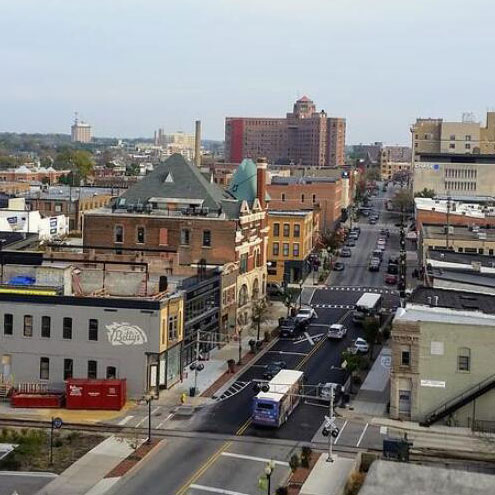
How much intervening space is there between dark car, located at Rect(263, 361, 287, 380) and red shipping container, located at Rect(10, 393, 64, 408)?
14749 millimetres

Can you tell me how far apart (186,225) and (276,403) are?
33241mm

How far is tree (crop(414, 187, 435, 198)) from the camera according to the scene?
18188 centimetres

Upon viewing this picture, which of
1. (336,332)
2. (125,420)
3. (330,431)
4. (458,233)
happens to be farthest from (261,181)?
(330,431)

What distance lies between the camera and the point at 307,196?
15600 cm

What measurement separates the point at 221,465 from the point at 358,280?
69.5 m

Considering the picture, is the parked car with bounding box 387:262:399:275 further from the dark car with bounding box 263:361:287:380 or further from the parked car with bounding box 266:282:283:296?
the dark car with bounding box 263:361:287:380

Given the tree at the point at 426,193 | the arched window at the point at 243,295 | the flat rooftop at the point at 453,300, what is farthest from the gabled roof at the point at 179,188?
the tree at the point at 426,193

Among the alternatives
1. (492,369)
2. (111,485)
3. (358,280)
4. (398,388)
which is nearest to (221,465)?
(111,485)

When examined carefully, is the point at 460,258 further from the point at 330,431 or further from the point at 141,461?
the point at 141,461

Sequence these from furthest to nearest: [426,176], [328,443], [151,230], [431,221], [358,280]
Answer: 1. [426,176]
2. [431,221]
3. [358,280]
4. [151,230]
5. [328,443]

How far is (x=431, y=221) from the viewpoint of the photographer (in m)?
129

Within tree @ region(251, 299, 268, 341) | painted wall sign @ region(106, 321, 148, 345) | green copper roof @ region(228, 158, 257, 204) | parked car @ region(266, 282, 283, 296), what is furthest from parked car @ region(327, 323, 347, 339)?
painted wall sign @ region(106, 321, 148, 345)

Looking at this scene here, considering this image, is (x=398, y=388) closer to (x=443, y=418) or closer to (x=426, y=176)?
(x=443, y=418)

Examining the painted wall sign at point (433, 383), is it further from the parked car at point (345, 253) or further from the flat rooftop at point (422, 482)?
the parked car at point (345, 253)
